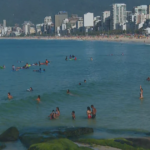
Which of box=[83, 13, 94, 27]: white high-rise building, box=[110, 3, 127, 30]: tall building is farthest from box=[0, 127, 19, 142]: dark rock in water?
box=[83, 13, 94, 27]: white high-rise building

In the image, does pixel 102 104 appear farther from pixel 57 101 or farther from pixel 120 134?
pixel 120 134

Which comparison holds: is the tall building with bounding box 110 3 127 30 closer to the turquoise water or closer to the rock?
the turquoise water

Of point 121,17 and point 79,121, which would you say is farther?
point 121,17

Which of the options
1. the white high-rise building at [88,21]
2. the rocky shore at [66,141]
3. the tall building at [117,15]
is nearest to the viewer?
the rocky shore at [66,141]

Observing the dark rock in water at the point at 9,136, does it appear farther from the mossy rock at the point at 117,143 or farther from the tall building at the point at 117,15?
the tall building at the point at 117,15

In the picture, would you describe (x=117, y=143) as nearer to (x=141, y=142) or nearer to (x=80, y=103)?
(x=141, y=142)

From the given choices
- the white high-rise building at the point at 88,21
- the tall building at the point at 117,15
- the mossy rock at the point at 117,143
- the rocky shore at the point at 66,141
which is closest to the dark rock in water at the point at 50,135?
the rocky shore at the point at 66,141

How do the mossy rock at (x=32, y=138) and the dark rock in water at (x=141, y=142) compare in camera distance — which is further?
the mossy rock at (x=32, y=138)

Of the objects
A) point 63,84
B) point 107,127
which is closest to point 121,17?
point 63,84
